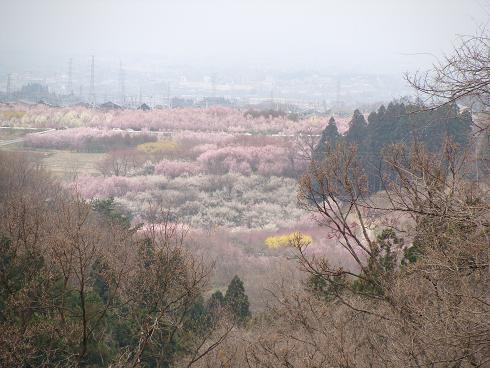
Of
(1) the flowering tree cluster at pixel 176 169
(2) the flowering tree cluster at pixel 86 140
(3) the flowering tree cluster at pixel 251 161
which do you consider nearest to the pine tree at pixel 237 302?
(1) the flowering tree cluster at pixel 176 169

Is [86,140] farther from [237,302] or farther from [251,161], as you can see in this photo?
[237,302]

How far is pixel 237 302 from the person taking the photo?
49.4 feet

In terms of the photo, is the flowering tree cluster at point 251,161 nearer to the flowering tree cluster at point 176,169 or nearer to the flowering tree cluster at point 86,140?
the flowering tree cluster at point 176,169

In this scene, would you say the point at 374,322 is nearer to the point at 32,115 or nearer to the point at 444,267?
the point at 444,267

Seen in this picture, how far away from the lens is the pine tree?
583 inches

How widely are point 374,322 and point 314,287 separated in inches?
107

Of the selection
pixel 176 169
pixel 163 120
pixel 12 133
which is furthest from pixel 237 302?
pixel 163 120

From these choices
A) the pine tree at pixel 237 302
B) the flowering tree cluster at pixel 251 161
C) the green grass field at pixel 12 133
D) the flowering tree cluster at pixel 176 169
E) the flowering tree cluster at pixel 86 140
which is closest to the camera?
the pine tree at pixel 237 302

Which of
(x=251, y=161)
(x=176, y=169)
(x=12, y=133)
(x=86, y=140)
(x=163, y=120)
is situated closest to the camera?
(x=176, y=169)

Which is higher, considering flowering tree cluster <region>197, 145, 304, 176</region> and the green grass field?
flowering tree cluster <region>197, 145, 304, 176</region>

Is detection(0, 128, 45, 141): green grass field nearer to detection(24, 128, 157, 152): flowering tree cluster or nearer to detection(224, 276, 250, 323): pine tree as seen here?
detection(24, 128, 157, 152): flowering tree cluster

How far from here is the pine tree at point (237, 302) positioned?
14809 mm

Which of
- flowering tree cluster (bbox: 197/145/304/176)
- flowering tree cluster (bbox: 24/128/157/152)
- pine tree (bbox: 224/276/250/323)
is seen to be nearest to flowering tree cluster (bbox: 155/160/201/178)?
flowering tree cluster (bbox: 197/145/304/176)

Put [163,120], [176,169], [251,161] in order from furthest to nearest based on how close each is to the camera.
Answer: [163,120], [251,161], [176,169]
